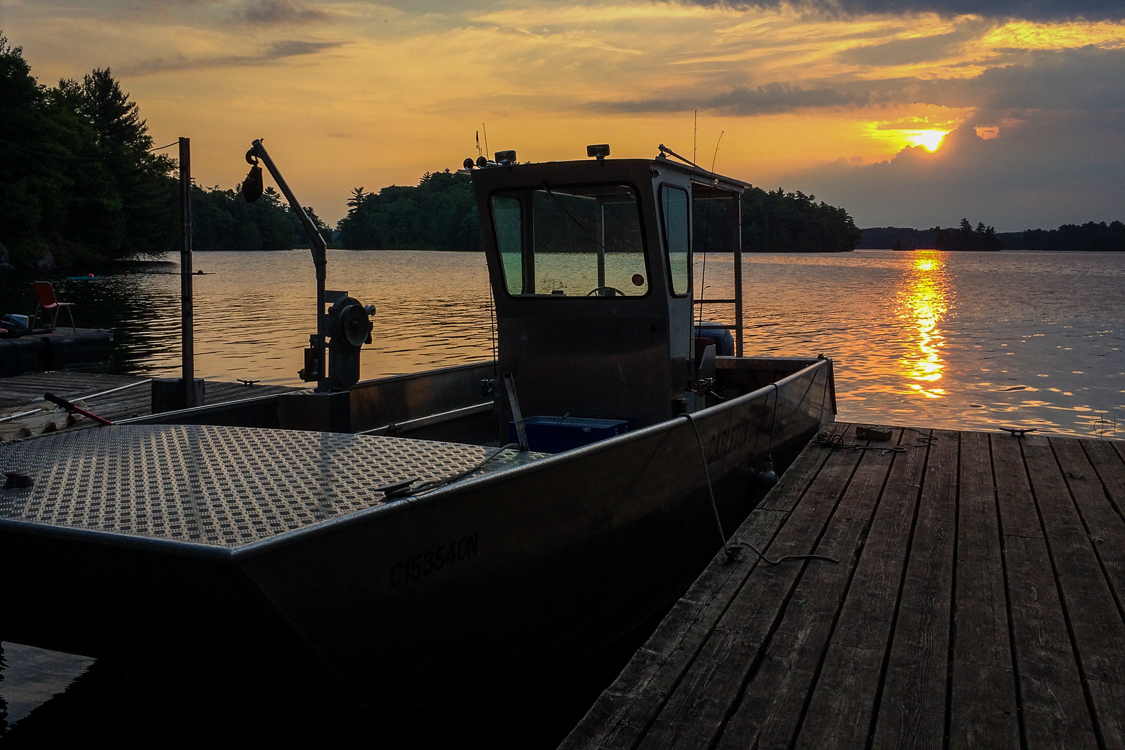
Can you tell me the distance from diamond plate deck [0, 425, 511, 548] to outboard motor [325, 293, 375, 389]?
120 centimetres

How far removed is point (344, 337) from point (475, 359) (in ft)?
53.8

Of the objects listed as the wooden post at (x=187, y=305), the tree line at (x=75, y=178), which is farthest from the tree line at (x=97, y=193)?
the wooden post at (x=187, y=305)

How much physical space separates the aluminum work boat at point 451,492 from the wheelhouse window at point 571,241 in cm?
1

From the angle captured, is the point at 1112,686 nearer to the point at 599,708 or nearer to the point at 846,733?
the point at 846,733

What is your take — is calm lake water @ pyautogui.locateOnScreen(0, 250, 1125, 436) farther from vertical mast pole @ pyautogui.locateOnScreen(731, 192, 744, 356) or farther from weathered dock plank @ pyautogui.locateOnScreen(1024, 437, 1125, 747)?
weathered dock plank @ pyautogui.locateOnScreen(1024, 437, 1125, 747)

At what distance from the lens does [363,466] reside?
4109mm

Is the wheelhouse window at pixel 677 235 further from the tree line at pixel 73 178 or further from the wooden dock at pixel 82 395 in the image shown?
the tree line at pixel 73 178

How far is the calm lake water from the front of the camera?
57.8 ft

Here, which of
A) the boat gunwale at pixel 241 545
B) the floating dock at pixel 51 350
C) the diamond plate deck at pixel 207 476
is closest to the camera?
the boat gunwale at pixel 241 545

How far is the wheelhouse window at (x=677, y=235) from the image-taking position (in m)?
6.42

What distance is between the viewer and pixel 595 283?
6.56 metres

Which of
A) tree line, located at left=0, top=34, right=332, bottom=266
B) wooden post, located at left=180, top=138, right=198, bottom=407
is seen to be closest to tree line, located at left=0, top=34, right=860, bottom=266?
tree line, located at left=0, top=34, right=332, bottom=266

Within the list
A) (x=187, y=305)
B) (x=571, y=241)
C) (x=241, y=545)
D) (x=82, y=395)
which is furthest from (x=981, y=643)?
(x=82, y=395)

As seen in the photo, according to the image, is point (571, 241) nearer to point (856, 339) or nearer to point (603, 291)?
point (603, 291)
